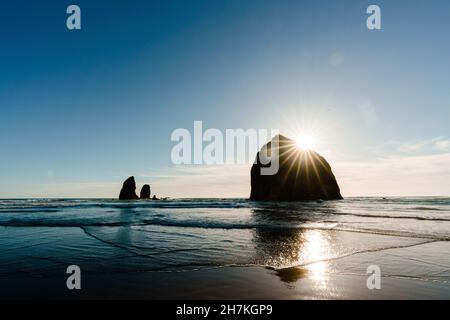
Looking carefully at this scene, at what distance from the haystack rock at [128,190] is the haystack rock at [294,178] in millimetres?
50159

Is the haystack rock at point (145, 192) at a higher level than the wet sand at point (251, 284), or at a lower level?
lower

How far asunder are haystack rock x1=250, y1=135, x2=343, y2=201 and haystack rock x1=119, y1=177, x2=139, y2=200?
165 feet

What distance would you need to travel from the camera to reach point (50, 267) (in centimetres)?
695

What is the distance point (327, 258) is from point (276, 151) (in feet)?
283

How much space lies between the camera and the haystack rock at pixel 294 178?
84.9 meters

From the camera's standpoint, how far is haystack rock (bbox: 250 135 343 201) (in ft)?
278

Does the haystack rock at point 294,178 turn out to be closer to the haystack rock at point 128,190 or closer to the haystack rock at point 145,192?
the haystack rock at point 128,190

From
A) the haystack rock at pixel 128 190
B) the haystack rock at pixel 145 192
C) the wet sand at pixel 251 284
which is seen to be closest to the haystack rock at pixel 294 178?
the haystack rock at pixel 128 190

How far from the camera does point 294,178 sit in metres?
87.1

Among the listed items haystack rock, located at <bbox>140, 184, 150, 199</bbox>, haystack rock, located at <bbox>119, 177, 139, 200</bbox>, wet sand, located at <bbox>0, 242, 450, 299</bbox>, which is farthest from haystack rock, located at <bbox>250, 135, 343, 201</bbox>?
wet sand, located at <bbox>0, 242, 450, 299</bbox>

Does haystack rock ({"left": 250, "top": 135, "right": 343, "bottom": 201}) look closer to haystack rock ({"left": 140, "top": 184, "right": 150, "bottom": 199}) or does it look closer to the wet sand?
haystack rock ({"left": 140, "top": 184, "right": 150, "bottom": 199})

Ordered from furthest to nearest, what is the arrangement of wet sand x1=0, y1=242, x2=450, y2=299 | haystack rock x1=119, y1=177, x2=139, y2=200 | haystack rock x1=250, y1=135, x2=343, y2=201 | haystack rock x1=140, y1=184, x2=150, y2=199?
1. haystack rock x1=140, y1=184, x2=150, y2=199
2. haystack rock x1=119, y1=177, x2=139, y2=200
3. haystack rock x1=250, y1=135, x2=343, y2=201
4. wet sand x1=0, y1=242, x2=450, y2=299
